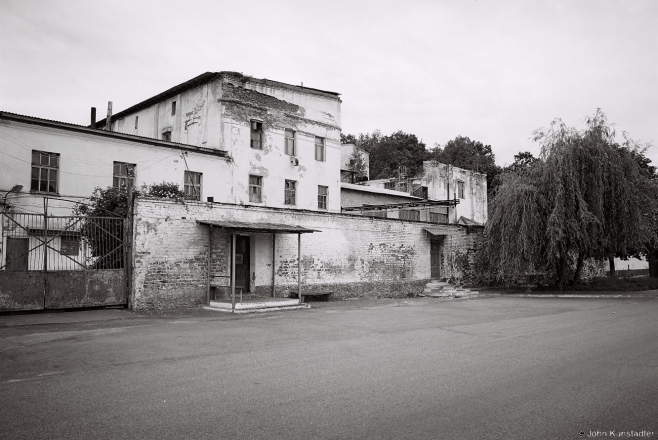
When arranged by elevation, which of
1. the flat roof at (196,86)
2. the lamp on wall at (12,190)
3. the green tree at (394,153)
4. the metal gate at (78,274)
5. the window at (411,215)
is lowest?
the metal gate at (78,274)

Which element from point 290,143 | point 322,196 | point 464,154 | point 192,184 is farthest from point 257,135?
point 464,154

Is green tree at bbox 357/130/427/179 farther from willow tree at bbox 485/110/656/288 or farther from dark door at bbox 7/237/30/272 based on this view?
dark door at bbox 7/237/30/272

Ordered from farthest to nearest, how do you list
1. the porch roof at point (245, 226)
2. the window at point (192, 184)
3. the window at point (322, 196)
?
1. the window at point (322, 196)
2. the window at point (192, 184)
3. the porch roof at point (245, 226)

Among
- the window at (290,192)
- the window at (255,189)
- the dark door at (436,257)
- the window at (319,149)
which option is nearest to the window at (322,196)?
the window at (319,149)

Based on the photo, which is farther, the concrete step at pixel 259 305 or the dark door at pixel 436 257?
the dark door at pixel 436 257

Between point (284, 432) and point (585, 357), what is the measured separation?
5.65m

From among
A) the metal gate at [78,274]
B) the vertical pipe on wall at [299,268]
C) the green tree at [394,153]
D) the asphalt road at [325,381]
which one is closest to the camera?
the asphalt road at [325,381]

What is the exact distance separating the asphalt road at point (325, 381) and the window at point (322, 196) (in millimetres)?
19257

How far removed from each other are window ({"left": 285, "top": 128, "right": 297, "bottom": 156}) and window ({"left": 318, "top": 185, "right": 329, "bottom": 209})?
2.91 meters

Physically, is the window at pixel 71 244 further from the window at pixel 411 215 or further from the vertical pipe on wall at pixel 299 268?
the window at pixel 411 215

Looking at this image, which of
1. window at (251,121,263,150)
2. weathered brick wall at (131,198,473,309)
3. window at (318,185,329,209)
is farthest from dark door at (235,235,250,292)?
window at (318,185,329,209)

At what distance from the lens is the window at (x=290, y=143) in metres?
29.3

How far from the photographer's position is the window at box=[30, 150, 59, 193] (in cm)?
2092

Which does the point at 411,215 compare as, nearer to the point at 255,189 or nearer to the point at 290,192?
the point at 290,192
